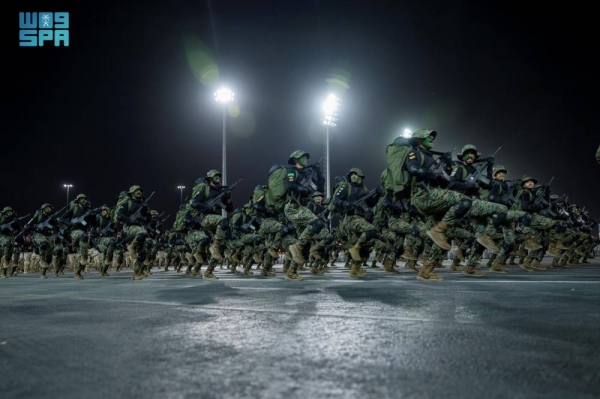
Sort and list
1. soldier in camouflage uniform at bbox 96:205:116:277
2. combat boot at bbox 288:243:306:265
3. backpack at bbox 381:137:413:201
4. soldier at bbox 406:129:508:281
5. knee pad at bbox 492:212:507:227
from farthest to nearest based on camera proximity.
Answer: soldier in camouflage uniform at bbox 96:205:116:277
knee pad at bbox 492:212:507:227
combat boot at bbox 288:243:306:265
backpack at bbox 381:137:413:201
soldier at bbox 406:129:508:281

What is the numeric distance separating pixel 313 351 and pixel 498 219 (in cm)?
860

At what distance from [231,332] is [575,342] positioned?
2319mm

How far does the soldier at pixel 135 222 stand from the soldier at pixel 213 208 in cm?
200

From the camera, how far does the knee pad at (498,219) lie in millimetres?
9867

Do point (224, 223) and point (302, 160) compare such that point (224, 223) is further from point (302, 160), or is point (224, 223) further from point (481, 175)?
point (481, 175)

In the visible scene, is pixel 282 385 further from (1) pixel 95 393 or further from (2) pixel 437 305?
(2) pixel 437 305

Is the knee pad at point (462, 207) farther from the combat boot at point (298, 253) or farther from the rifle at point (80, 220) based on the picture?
the rifle at point (80, 220)

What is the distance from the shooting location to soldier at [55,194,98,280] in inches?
595

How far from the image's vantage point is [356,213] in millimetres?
11688

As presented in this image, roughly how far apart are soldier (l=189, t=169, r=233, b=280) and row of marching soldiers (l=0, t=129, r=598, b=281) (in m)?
→ 0.03

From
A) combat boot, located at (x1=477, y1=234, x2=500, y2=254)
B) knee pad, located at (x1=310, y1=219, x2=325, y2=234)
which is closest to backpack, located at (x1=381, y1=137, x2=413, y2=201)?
knee pad, located at (x1=310, y1=219, x2=325, y2=234)

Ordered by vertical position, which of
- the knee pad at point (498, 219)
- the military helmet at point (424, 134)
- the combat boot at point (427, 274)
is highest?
the military helmet at point (424, 134)

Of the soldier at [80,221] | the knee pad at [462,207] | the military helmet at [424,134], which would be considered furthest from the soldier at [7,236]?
the knee pad at [462,207]

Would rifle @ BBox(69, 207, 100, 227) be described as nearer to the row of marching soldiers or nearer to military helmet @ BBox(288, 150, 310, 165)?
the row of marching soldiers
